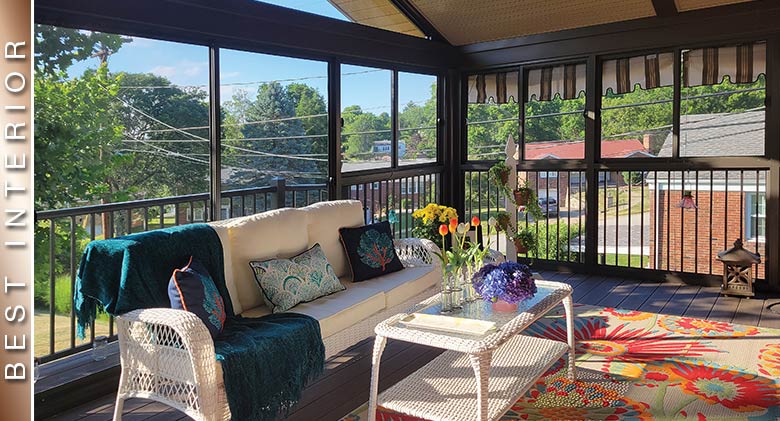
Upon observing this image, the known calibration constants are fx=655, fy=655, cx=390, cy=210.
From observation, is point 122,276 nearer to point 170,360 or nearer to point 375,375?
point 170,360

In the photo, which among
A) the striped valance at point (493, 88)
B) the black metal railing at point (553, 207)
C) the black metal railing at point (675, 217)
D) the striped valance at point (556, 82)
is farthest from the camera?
the striped valance at point (493, 88)

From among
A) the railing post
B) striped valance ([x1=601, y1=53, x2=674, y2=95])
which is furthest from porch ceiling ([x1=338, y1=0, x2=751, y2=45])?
the railing post

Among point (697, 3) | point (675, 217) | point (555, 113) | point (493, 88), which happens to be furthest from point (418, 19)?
point (675, 217)

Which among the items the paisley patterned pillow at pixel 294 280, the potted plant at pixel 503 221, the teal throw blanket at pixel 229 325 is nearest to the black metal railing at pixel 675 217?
the potted plant at pixel 503 221

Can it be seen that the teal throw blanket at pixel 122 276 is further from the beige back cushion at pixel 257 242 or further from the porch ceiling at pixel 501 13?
the porch ceiling at pixel 501 13

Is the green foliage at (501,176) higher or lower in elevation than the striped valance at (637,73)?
lower

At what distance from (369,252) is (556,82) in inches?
128

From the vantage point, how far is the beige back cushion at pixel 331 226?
4.24 metres

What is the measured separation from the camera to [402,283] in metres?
4.23

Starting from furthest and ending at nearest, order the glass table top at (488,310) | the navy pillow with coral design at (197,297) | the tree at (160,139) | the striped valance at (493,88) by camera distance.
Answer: the striped valance at (493,88) → the tree at (160,139) → the glass table top at (488,310) → the navy pillow with coral design at (197,297)

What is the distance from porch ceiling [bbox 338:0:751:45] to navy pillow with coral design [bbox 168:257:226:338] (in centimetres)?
316

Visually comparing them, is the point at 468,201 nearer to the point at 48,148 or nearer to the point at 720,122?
the point at 720,122

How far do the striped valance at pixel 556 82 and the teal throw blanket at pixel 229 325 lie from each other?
424cm

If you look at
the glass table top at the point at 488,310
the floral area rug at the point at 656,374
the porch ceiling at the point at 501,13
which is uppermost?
the porch ceiling at the point at 501,13
